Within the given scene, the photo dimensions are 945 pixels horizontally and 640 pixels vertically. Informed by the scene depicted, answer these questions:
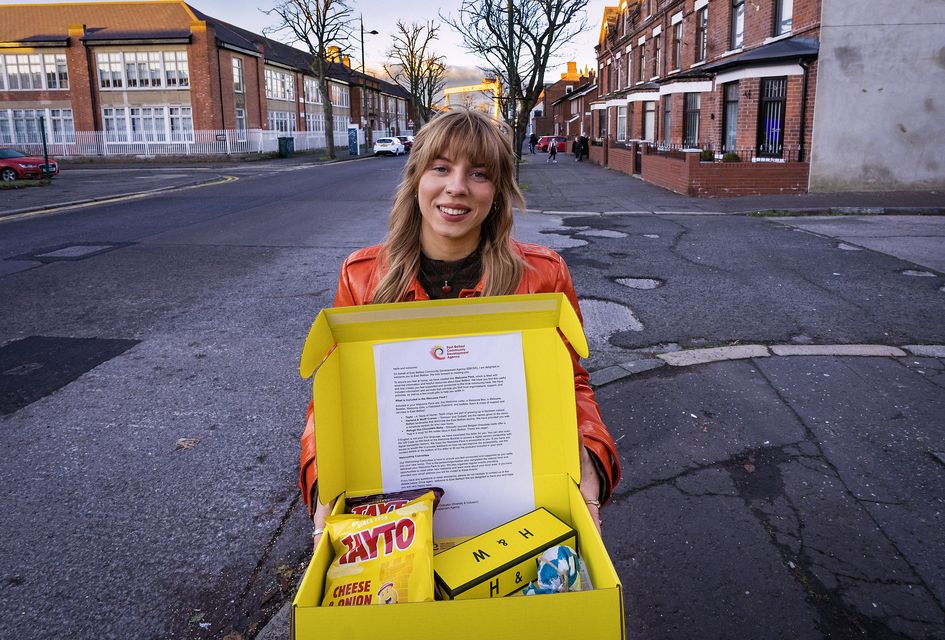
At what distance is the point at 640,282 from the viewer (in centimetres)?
830

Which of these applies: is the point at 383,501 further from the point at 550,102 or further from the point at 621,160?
the point at 550,102

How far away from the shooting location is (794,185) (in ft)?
61.4

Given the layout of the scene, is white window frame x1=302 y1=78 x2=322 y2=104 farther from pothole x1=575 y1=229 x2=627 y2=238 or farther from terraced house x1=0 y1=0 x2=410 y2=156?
pothole x1=575 y1=229 x2=627 y2=238

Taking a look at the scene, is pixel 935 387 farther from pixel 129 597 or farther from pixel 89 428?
pixel 89 428

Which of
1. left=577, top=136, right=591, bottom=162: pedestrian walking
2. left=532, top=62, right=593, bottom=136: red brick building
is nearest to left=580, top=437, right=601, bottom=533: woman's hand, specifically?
left=577, top=136, right=591, bottom=162: pedestrian walking

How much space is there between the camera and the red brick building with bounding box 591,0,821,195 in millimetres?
18625

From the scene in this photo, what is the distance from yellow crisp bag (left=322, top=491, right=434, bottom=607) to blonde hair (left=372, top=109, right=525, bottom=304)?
71 centimetres

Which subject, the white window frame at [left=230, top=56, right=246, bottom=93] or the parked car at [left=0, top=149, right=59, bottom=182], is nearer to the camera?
the parked car at [left=0, top=149, right=59, bottom=182]

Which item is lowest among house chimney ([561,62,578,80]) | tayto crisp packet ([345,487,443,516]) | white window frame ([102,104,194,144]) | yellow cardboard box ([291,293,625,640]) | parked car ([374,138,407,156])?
tayto crisp packet ([345,487,443,516])

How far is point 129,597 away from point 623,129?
41154mm

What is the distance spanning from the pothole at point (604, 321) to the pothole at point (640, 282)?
923 millimetres

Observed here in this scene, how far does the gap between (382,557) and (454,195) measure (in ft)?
3.31

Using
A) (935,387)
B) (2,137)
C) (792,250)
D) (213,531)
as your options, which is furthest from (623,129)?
(2,137)

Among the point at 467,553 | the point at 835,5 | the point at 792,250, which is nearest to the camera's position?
the point at 467,553
